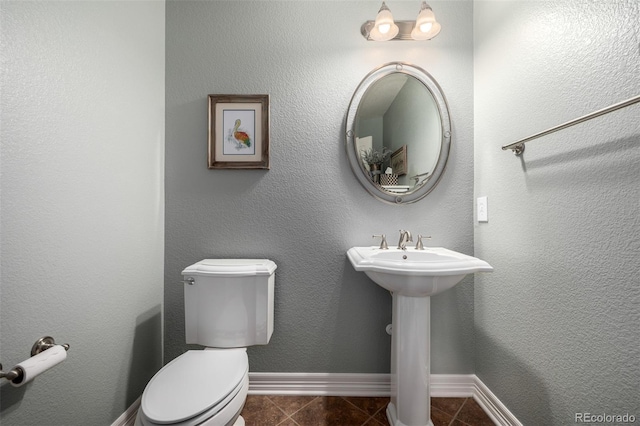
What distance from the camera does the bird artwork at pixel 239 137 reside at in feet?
4.75

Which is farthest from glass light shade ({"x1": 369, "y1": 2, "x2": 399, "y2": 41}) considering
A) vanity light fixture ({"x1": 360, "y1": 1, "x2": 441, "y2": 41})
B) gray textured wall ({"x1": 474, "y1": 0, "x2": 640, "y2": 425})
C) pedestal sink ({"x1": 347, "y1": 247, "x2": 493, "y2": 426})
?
pedestal sink ({"x1": 347, "y1": 247, "x2": 493, "y2": 426})

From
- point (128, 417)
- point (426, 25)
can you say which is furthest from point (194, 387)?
point (426, 25)

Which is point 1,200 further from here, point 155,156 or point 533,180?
point 533,180

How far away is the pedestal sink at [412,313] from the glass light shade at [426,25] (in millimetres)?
1169

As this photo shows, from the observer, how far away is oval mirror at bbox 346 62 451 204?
1.43 m

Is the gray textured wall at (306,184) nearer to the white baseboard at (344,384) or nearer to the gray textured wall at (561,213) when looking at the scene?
the white baseboard at (344,384)

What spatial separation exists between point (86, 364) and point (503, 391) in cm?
182

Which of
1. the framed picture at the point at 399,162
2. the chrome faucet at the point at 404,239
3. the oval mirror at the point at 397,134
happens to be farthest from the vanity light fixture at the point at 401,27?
the chrome faucet at the point at 404,239

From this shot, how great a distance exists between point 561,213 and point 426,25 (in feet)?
3.62

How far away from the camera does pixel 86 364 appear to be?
0.98m

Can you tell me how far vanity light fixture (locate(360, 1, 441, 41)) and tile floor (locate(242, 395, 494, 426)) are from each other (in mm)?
1959

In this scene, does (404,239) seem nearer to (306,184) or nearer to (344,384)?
(306,184)

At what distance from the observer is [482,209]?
1.36 metres

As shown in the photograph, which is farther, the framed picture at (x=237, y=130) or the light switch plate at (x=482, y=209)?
the framed picture at (x=237, y=130)
